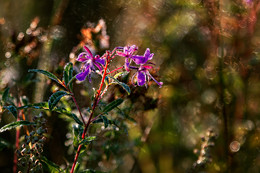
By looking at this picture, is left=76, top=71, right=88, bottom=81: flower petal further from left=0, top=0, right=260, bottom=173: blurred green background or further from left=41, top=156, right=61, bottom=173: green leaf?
left=0, top=0, right=260, bottom=173: blurred green background

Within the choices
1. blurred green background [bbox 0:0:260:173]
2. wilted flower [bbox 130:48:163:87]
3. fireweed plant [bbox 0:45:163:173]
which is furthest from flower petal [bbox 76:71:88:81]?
blurred green background [bbox 0:0:260:173]

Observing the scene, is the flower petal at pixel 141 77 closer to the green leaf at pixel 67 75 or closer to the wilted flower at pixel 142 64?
the wilted flower at pixel 142 64

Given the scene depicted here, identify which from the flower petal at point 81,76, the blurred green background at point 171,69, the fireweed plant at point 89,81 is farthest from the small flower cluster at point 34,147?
the blurred green background at point 171,69

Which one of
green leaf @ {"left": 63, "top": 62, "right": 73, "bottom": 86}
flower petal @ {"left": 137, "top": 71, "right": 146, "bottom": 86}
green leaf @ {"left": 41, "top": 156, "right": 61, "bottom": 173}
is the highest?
green leaf @ {"left": 63, "top": 62, "right": 73, "bottom": 86}

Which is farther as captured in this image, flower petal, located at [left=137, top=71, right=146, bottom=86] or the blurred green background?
the blurred green background

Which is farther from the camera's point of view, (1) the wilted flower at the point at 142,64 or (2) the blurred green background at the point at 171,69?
(2) the blurred green background at the point at 171,69

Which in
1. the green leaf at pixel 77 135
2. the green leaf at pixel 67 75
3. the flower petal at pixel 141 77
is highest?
the green leaf at pixel 67 75

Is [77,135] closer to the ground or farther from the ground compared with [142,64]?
closer to the ground

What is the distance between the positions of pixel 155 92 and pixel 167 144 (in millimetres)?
329

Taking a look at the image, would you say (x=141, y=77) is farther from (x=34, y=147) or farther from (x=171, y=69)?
(x=171, y=69)

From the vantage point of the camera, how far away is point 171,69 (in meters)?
1.19

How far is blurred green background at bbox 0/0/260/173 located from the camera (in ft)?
3.18

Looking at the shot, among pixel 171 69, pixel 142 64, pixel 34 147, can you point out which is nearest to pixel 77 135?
pixel 34 147

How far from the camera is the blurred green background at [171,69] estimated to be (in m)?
0.97
